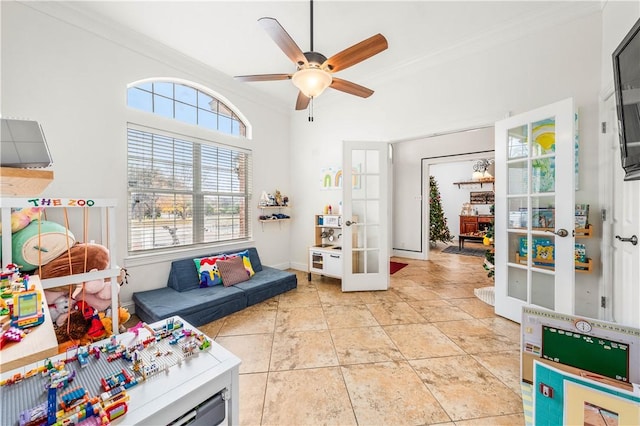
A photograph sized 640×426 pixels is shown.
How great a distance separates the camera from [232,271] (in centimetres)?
312

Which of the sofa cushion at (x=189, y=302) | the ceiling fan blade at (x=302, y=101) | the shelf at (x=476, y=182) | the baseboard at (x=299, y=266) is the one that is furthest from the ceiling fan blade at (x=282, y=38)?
the shelf at (x=476, y=182)

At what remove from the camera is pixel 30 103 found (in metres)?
2.12

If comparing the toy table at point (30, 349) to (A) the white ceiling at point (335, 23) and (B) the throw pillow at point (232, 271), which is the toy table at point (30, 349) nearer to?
(B) the throw pillow at point (232, 271)

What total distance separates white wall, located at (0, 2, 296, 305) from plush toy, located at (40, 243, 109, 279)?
0.84 meters

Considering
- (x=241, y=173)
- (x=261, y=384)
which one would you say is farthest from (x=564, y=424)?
(x=241, y=173)

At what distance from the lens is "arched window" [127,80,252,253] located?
110 inches

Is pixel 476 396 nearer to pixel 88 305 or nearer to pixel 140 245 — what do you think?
pixel 88 305

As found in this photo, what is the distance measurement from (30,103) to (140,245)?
1.54 metres

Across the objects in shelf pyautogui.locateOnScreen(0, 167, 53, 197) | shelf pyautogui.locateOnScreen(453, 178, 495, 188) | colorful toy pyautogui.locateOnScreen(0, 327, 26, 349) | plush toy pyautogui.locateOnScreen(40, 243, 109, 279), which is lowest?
plush toy pyautogui.locateOnScreen(40, 243, 109, 279)

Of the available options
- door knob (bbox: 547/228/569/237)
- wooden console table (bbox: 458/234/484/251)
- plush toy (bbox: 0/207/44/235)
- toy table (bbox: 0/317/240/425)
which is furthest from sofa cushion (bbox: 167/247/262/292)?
wooden console table (bbox: 458/234/484/251)

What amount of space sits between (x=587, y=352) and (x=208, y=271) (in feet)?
10.7

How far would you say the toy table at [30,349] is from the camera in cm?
44

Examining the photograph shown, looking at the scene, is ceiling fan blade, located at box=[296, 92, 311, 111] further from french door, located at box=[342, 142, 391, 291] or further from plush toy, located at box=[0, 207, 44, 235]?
plush toy, located at box=[0, 207, 44, 235]

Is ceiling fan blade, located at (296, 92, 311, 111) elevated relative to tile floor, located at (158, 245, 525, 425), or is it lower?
elevated
